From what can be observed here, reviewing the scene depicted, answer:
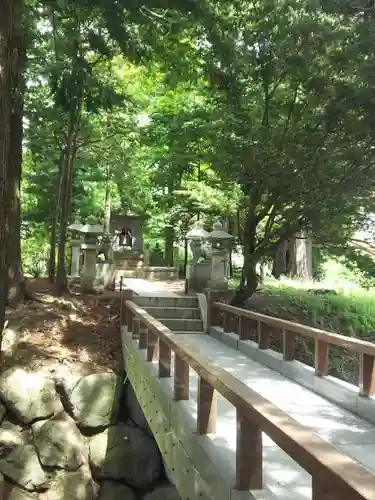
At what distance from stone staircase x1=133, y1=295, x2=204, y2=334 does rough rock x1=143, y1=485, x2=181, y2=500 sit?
12.3ft

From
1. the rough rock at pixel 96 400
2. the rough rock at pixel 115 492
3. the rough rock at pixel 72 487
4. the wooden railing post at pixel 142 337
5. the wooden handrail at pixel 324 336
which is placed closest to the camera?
the wooden handrail at pixel 324 336

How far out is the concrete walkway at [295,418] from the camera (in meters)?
Answer: 3.58

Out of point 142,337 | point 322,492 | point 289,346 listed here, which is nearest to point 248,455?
point 322,492

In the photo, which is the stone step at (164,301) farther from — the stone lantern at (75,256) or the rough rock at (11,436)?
the stone lantern at (75,256)

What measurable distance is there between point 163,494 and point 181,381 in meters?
3.23

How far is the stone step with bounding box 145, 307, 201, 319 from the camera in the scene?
11.2 m

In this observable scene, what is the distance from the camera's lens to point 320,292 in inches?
565

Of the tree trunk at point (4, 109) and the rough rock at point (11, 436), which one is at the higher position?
the tree trunk at point (4, 109)

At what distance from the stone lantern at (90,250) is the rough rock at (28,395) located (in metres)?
4.84

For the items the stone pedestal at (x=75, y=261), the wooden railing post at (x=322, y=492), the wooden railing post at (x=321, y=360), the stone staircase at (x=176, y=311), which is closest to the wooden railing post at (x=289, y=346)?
the wooden railing post at (x=321, y=360)

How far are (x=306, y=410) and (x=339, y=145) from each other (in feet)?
18.9

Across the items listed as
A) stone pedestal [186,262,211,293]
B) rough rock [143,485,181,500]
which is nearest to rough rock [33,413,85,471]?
rough rock [143,485,181,500]

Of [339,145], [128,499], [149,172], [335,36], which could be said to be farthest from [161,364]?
[149,172]

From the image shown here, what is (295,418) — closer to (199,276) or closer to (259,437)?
(259,437)
